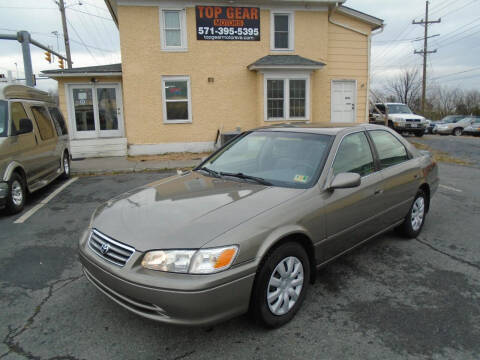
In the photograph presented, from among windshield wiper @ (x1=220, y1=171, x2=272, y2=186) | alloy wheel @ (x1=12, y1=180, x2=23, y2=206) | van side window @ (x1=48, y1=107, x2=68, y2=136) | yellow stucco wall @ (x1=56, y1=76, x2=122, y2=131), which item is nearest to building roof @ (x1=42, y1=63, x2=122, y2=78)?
yellow stucco wall @ (x1=56, y1=76, x2=122, y2=131)

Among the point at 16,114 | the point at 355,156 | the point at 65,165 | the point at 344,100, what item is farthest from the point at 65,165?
the point at 344,100

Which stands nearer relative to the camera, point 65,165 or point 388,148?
point 388,148

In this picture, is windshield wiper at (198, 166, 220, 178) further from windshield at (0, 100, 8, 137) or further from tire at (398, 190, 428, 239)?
windshield at (0, 100, 8, 137)

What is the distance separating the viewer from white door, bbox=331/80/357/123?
14609mm

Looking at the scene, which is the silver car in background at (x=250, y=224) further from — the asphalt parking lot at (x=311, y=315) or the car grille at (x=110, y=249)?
the asphalt parking lot at (x=311, y=315)

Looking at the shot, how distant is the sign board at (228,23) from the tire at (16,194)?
28.6ft

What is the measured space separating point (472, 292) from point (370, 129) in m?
1.93

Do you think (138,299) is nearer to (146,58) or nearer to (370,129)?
(370,129)

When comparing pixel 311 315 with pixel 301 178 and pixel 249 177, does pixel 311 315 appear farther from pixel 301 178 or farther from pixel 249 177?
pixel 249 177

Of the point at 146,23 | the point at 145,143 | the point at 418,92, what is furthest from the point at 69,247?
the point at 418,92

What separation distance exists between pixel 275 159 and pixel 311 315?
1.52 metres

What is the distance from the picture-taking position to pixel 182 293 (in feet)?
7.54

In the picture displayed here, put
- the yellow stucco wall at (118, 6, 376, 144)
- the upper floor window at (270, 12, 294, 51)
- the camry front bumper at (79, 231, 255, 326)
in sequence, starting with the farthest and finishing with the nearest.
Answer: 1. the upper floor window at (270, 12, 294, 51)
2. the yellow stucco wall at (118, 6, 376, 144)
3. the camry front bumper at (79, 231, 255, 326)

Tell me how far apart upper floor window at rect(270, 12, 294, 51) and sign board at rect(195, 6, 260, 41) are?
709mm
